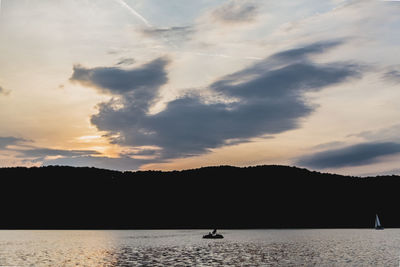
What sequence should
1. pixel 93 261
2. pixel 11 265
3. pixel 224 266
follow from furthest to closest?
1. pixel 93 261
2. pixel 11 265
3. pixel 224 266

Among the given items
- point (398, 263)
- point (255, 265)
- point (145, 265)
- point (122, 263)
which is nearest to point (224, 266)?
point (255, 265)

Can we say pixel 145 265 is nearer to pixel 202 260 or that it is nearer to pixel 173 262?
pixel 173 262

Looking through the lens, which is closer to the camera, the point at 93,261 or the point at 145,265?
the point at 145,265

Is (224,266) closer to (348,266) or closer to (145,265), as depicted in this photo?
(145,265)

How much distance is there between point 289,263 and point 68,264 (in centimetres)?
3503

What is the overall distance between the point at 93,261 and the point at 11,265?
13.0 m

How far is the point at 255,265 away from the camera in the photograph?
2837 inches

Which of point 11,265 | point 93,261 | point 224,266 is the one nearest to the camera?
point 224,266

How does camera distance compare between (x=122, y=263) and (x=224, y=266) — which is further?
(x=122, y=263)

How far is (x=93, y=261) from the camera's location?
7981cm

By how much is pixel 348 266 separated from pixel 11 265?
5169cm

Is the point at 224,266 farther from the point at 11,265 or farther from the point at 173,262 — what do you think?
the point at 11,265

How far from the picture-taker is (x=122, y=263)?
244 feet

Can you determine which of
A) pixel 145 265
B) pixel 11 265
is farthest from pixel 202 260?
pixel 11 265
